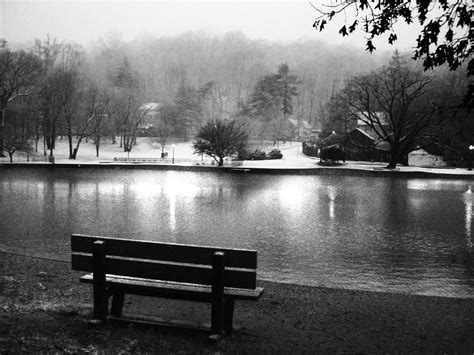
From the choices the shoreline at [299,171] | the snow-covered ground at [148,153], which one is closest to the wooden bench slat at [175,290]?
the shoreline at [299,171]

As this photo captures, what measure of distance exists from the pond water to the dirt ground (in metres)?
1.53

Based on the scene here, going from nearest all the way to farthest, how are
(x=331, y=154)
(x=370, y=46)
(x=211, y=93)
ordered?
(x=370, y=46) < (x=331, y=154) < (x=211, y=93)

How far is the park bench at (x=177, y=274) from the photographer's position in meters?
4.85

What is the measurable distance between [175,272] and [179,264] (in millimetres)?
96

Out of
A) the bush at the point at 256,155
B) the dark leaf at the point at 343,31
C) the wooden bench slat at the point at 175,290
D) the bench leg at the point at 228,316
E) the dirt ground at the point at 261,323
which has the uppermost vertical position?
the dark leaf at the point at 343,31

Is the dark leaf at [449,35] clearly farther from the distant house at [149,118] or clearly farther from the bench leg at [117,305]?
the distant house at [149,118]

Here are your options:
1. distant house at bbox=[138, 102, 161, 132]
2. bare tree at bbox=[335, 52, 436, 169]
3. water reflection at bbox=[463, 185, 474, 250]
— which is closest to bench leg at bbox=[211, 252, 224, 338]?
water reflection at bbox=[463, 185, 474, 250]

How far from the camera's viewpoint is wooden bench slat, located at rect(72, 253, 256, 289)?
4.87 metres

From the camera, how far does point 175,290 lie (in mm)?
5000

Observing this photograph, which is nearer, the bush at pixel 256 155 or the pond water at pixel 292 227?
the pond water at pixel 292 227

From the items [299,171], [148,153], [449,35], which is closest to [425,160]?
[299,171]

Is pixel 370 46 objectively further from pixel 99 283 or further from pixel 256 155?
pixel 256 155

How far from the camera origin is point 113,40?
421 ft

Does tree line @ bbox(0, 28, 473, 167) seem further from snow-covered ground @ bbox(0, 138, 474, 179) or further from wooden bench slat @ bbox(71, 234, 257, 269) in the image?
wooden bench slat @ bbox(71, 234, 257, 269)
